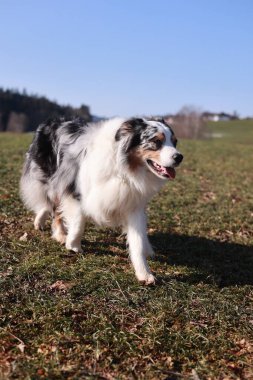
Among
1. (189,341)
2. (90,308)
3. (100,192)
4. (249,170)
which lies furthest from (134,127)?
(249,170)

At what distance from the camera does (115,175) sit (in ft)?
17.3

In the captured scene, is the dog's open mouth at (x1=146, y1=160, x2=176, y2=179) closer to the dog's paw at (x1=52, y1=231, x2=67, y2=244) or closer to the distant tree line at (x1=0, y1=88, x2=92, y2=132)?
the dog's paw at (x1=52, y1=231, x2=67, y2=244)

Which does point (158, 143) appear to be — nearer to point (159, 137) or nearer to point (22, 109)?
point (159, 137)

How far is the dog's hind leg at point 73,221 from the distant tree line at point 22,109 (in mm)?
75991

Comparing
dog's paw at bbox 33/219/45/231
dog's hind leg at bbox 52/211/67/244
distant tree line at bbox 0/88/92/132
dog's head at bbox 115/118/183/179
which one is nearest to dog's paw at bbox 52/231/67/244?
dog's hind leg at bbox 52/211/67/244

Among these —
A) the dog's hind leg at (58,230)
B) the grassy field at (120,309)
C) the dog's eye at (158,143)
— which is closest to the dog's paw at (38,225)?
the grassy field at (120,309)

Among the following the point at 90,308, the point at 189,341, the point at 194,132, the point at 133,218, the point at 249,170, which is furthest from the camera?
the point at 194,132

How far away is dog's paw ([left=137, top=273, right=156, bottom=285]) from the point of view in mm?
4992

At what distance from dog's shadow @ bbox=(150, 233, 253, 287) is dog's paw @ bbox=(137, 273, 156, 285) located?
49 cm

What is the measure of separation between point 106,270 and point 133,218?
685 mm

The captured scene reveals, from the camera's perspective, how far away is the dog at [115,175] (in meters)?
5.16

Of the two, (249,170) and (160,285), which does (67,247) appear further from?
(249,170)

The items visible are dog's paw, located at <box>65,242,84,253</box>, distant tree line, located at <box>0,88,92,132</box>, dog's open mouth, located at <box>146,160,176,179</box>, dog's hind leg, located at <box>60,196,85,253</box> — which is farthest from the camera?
distant tree line, located at <box>0,88,92,132</box>

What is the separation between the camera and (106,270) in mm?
5266
